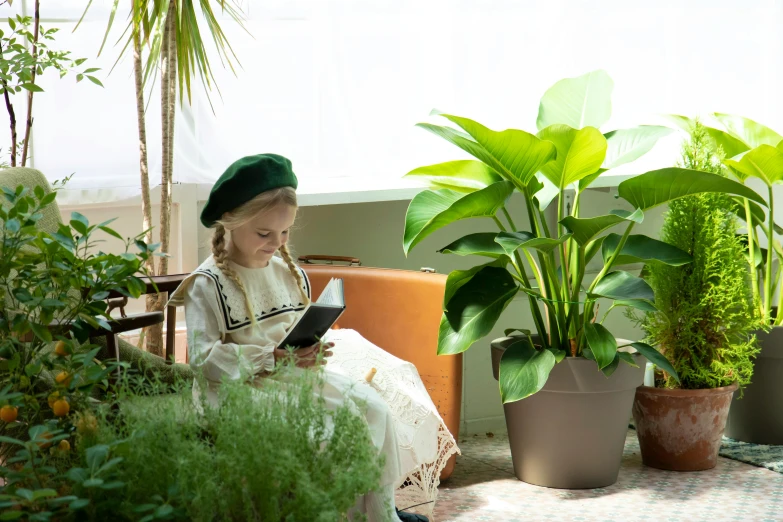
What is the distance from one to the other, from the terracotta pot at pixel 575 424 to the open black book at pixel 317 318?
1.04 m

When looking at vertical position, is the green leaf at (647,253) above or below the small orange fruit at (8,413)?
above

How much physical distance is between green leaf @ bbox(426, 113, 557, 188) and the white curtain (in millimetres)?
878

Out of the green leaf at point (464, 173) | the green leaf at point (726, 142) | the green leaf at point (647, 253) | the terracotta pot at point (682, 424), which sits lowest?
the terracotta pot at point (682, 424)

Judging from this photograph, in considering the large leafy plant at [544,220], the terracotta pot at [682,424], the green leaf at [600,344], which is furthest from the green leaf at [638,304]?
the terracotta pot at [682,424]

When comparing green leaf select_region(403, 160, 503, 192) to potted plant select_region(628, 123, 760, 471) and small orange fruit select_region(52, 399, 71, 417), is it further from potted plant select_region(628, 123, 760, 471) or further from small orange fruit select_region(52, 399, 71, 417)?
small orange fruit select_region(52, 399, 71, 417)

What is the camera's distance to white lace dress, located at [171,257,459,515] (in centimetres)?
194

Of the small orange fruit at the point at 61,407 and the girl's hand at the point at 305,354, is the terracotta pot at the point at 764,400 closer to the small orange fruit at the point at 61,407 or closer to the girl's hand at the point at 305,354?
the girl's hand at the point at 305,354

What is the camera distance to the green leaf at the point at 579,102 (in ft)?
9.53

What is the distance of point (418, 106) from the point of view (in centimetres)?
350

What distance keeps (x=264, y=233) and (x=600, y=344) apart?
1126mm

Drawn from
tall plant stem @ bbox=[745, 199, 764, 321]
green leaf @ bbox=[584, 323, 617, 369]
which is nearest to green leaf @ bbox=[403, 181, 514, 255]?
green leaf @ bbox=[584, 323, 617, 369]

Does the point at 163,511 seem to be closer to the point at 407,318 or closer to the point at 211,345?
the point at 211,345

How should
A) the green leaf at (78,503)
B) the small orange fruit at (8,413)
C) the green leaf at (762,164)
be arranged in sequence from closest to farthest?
the green leaf at (78,503)
the small orange fruit at (8,413)
the green leaf at (762,164)

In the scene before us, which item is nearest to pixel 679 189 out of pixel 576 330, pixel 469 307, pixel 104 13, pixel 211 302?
pixel 576 330
